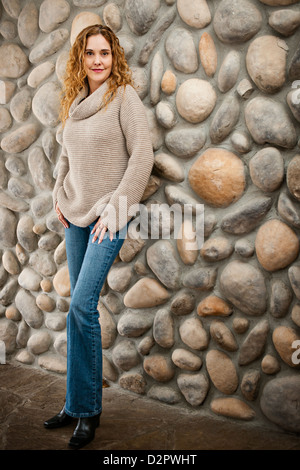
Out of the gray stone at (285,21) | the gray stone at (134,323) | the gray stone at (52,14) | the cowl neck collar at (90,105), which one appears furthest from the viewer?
the gray stone at (52,14)

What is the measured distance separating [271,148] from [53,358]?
1594 millimetres

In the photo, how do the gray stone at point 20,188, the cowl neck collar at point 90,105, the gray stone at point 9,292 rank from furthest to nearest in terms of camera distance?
the gray stone at point 9,292
the gray stone at point 20,188
the cowl neck collar at point 90,105

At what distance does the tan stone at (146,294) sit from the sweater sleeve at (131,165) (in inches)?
14.9

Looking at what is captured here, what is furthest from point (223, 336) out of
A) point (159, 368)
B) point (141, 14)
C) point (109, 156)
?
point (141, 14)

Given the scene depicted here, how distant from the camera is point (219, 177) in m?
1.73

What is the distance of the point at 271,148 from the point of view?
1629 millimetres

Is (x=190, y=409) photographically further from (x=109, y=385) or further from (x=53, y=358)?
(x=53, y=358)

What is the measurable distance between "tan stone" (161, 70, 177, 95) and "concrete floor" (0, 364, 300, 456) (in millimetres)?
1386

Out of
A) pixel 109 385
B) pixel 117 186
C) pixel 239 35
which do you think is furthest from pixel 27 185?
pixel 239 35

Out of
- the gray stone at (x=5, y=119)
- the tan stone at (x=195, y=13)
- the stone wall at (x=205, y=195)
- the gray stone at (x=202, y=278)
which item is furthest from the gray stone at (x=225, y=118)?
the gray stone at (x=5, y=119)

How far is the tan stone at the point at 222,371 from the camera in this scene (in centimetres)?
177

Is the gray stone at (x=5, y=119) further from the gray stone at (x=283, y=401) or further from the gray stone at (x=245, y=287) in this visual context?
the gray stone at (x=283, y=401)

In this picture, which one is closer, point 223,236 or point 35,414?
point 223,236

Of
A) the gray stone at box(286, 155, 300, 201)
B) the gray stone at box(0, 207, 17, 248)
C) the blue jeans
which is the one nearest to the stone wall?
the gray stone at box(286, 155, 300, 201)
